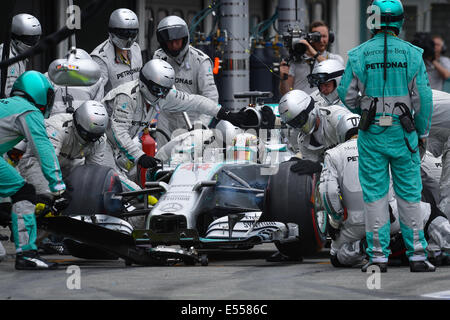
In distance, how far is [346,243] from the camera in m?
9.36

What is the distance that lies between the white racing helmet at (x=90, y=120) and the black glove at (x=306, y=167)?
1.79 m

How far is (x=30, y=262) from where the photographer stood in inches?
368

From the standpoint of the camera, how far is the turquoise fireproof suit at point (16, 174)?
9.41 m

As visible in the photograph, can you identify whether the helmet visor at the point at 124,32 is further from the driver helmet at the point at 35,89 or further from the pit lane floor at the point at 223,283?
the pit lane floor at the point at 223,283

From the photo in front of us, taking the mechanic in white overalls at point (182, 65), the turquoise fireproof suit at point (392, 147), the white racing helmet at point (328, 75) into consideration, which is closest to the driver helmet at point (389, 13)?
the turquoise fireproof suit at point (392, 147)

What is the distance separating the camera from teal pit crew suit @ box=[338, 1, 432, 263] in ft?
28.8

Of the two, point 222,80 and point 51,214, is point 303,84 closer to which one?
point 222,80

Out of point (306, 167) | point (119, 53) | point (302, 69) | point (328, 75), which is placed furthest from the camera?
point (302, 69)

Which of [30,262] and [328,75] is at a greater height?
[328,75]

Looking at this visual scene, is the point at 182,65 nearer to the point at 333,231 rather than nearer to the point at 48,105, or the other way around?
the point at 48,105

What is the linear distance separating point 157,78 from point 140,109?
0.53 meters

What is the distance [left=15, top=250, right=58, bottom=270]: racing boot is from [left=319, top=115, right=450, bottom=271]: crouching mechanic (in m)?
2.21

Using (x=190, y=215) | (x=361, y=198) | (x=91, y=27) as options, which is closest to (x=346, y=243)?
(x=361, y=198)

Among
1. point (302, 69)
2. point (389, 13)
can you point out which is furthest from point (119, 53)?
point (389, 13)
